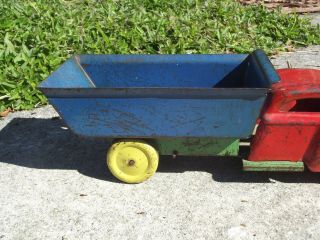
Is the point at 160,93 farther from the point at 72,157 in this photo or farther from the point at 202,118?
the point at 72,157

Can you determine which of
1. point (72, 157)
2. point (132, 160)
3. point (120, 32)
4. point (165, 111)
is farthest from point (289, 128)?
point (120, 32)

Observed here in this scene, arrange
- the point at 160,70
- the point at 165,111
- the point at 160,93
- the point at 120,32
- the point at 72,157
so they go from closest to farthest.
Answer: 1. the point at 160,93
2. the point at 165,111
3. the point at 160,70
4. the point at 72,157
5. the point at 120,32

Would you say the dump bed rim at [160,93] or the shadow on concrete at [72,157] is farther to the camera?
the shadow on concrete at [72,157]

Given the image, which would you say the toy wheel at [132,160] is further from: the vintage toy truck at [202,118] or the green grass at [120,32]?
the green grass at [120,32]

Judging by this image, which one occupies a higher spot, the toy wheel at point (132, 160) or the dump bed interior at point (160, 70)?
the dump bed interior at point (160, 70)

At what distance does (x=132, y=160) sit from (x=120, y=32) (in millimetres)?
2972

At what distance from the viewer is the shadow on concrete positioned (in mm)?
4012

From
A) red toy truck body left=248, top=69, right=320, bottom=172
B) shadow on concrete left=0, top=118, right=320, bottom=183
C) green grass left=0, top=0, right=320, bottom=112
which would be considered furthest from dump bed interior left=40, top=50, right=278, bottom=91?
green grass left=0, top=0, right=320, bottom=112

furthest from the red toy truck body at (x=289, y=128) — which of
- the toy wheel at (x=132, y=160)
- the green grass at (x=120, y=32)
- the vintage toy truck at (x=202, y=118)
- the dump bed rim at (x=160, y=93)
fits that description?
the green grass at (x=120, y=32)

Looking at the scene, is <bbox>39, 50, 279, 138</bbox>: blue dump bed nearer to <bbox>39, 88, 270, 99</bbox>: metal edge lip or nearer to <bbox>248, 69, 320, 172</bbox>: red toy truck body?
<bbox>39, 88, 270, 99</bbox>: metal edge lip

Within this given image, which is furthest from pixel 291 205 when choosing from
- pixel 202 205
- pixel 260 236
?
pixel 202 205

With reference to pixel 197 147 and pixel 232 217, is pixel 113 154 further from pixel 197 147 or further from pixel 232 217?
pixel 232 217

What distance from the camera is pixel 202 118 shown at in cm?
354

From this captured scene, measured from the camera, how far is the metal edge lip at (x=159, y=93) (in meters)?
3.35
